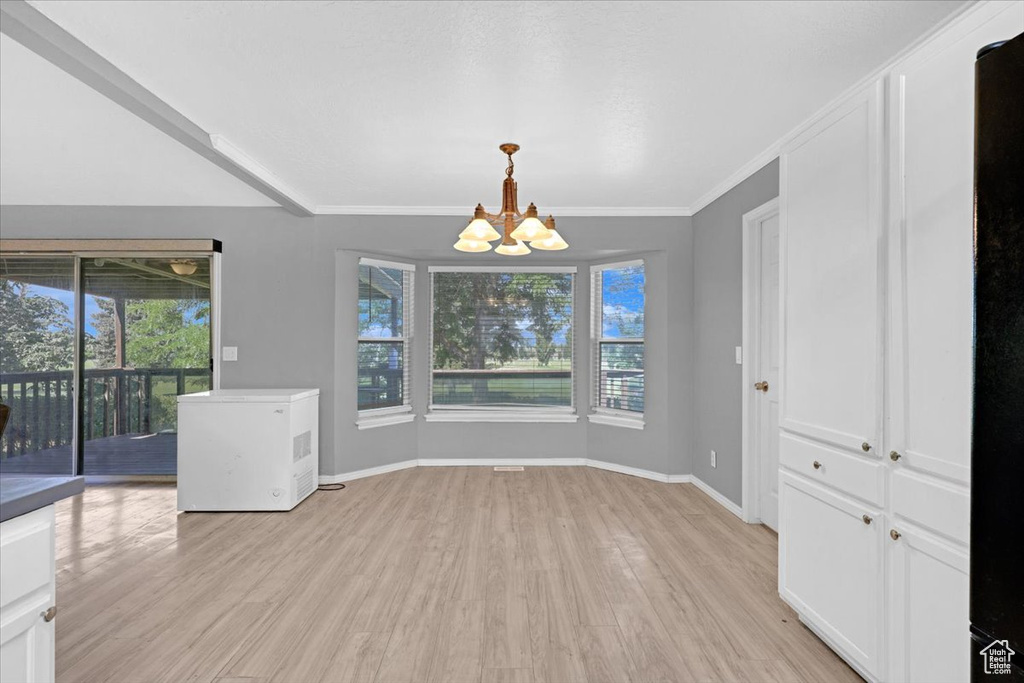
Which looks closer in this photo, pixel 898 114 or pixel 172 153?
pixel 898 114

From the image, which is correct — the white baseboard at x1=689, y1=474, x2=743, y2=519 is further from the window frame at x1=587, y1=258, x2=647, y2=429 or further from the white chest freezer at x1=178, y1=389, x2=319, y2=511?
the white chest freezer at x1=178, y1=389, x2=319, y2=511

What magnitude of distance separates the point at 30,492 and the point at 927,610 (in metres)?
2.44

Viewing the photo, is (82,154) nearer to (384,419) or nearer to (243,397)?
(243,397)

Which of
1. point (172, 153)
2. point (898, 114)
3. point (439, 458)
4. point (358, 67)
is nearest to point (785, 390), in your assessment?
point (898, 114)

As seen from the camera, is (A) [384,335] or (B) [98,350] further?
(A) [384,335]

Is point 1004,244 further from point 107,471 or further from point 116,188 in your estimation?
point 107,471

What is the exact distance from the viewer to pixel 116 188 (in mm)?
4191

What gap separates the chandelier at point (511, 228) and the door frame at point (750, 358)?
1.48m

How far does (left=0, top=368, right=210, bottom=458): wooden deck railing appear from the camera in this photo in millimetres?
4527

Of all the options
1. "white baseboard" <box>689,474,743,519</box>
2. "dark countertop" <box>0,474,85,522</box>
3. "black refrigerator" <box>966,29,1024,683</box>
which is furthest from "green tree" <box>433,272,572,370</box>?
"black refrigerator" <box>966,29,1024,683</box>

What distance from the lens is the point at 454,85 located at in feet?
7.99

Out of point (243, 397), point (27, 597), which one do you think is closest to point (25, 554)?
point (27, 597)

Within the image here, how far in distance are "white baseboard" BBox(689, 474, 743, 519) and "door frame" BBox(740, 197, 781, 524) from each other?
115 millimetres

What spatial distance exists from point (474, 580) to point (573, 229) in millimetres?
3063
